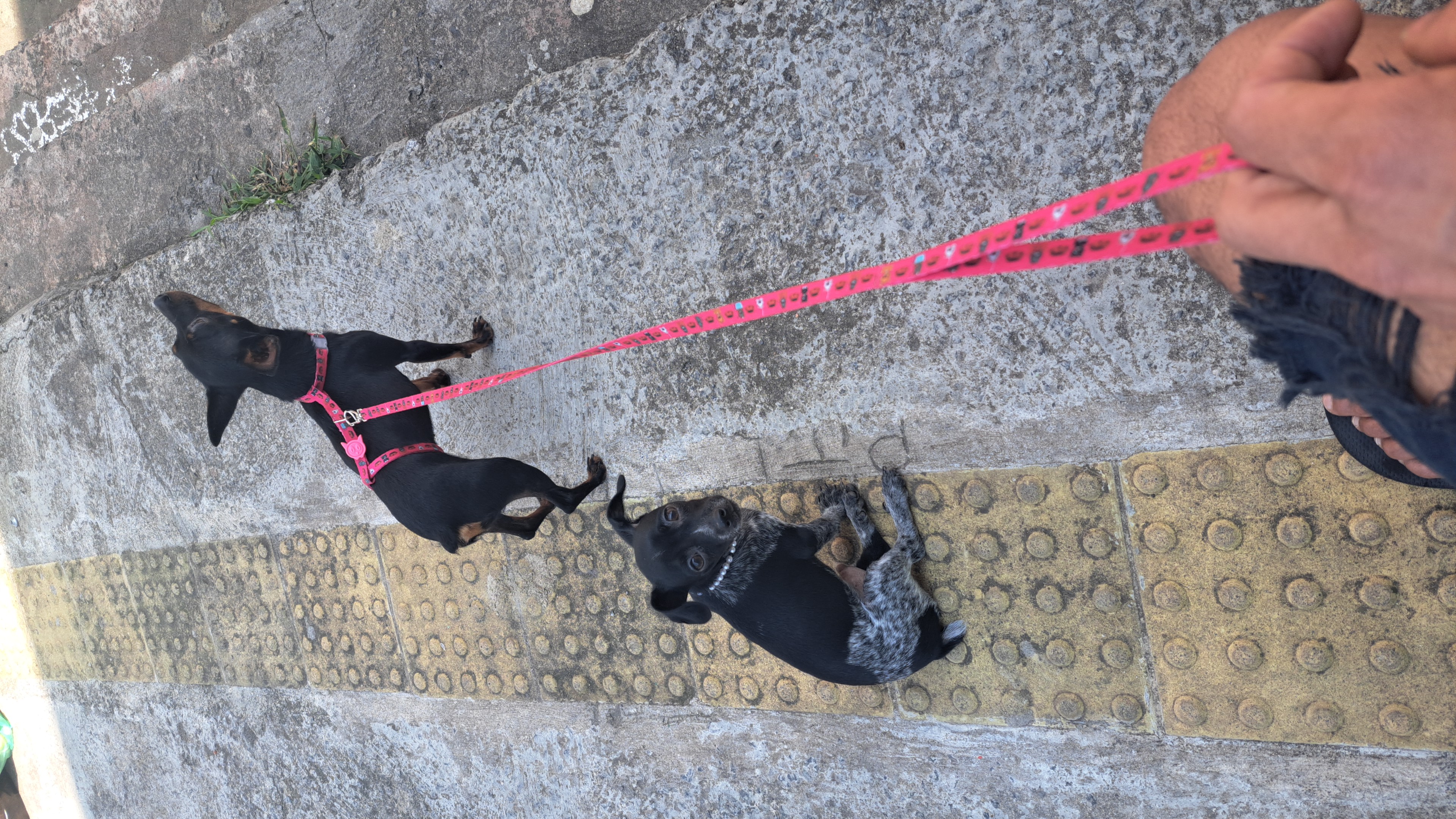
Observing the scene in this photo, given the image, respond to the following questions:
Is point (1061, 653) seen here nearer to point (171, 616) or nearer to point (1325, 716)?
point (1325, 716)

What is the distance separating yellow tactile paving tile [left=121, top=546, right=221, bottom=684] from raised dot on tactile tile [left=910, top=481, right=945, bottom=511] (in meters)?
4.57

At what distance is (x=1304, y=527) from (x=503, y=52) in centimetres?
318

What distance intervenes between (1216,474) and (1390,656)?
60 cm

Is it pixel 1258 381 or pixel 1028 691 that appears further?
pixel 1028 691

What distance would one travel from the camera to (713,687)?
129 inches

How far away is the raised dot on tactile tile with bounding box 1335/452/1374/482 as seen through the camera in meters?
2.06

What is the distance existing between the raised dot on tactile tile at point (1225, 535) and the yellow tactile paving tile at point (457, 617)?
109 inches

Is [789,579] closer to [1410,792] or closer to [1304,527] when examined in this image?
[1304,527]

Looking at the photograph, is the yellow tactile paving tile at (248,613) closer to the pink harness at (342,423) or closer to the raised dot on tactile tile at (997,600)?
the pink harness at (342,423)

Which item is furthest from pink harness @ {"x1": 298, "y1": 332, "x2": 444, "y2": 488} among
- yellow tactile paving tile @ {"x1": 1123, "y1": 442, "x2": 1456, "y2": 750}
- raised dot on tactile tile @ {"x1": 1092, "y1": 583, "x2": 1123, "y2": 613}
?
yellow tactile paving tile @ {"x1": 1123, "y1": 442, "x2": 1456, "y2": 750}

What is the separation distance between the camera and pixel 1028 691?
2652 millimetres

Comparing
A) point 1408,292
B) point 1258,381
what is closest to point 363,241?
point 1258,381

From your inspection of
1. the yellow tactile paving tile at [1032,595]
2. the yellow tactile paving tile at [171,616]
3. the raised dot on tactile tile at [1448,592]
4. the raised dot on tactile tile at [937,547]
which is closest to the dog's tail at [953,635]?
the yellow tactile paving tile at [1032,595]

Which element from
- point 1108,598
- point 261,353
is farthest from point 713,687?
point 261,353
